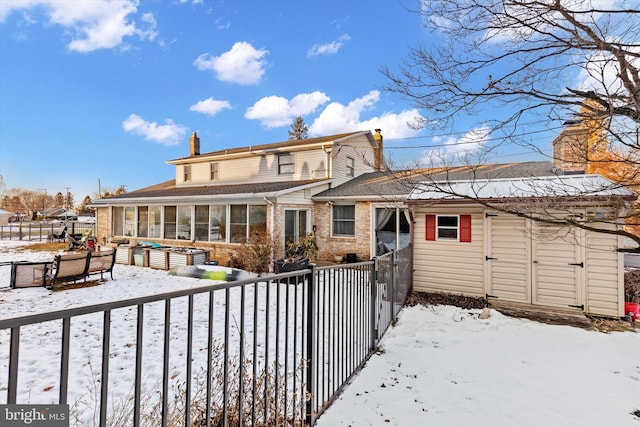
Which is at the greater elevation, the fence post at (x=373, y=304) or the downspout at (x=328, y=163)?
the downspout at (x=328, y=163)

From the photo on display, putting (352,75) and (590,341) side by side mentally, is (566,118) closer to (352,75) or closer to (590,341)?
(590,341)

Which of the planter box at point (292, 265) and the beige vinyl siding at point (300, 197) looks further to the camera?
the beige vinyl siding at point (300, 197)

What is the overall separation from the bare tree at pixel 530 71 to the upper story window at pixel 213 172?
14771 millimetres

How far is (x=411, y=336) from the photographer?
5430mm

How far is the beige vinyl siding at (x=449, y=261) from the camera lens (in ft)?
25.4

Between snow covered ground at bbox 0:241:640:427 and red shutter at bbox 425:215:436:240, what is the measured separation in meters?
2.29

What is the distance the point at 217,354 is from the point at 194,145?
1960cm

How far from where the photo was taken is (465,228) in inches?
310

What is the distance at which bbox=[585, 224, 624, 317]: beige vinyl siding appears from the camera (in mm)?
6438

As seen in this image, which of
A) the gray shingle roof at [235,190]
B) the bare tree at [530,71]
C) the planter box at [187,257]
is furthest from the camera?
the gray shingle roof at [235,190]

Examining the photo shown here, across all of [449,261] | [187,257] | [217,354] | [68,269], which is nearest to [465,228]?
[449,261]

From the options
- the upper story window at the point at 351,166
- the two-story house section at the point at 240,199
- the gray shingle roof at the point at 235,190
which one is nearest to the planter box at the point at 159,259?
the two-story house section at the point at 240,199

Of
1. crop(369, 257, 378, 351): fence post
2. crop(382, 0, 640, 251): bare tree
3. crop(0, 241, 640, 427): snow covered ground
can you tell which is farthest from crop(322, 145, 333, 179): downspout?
crop(369, 257, 378, 351): fence post

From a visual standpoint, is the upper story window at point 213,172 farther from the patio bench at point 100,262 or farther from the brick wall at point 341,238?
the patio bench at point 100,262
